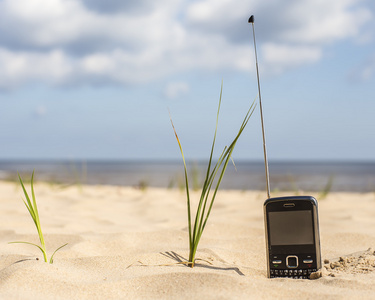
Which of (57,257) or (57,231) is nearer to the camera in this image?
(57,257)

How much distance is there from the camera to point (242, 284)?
1.48 metres

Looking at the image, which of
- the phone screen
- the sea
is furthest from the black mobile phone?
the sea

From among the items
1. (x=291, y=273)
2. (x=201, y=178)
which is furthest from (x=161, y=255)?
(x=201, y=178)

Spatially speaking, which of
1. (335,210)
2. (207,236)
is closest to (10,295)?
(207,236)

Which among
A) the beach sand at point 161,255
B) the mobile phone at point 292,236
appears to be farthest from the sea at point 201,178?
the beach sand at point 161,255

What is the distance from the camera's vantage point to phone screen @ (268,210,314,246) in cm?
175

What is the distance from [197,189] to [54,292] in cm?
416

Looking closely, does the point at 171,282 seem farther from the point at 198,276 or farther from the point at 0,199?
the point at 0,199

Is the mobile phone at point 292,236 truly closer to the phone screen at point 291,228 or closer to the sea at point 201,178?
the phone screen at point 291,228

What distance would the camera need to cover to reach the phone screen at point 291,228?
175 cm

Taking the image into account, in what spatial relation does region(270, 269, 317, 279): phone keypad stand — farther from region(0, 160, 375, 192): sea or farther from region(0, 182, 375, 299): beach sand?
region(0, 160, 375, 192): sea

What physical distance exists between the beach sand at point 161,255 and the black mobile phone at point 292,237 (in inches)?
3.3

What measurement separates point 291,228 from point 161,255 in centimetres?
63

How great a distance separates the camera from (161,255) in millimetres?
1989
